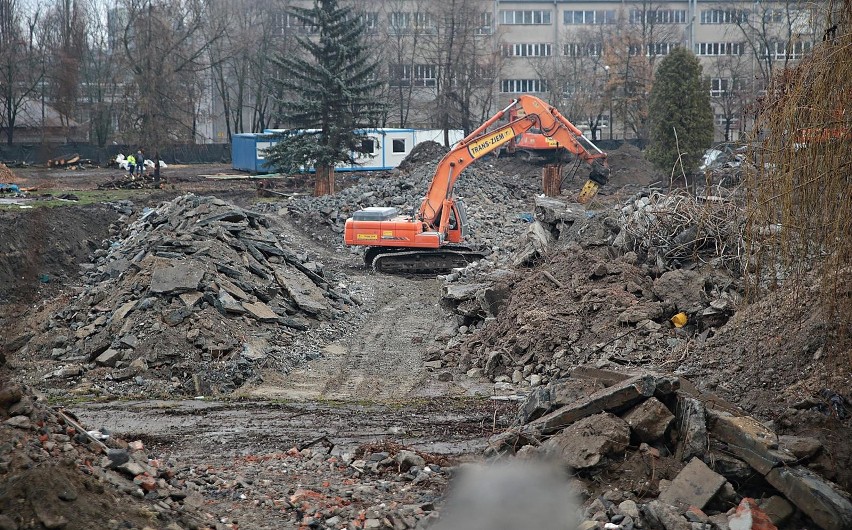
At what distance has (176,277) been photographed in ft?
52.2

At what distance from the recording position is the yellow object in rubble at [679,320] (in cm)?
1326

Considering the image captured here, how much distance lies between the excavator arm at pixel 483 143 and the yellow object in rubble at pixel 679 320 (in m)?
10.6

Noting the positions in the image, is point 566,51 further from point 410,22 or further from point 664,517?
point 664,517

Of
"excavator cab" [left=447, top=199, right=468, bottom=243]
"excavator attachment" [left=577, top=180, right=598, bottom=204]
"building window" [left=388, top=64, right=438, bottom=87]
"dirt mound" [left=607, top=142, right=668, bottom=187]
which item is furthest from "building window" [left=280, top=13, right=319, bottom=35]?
"excavator cab" [left=447, top=199, right=468, bottom=243]

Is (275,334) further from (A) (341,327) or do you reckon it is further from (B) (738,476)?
(B) (738,476)

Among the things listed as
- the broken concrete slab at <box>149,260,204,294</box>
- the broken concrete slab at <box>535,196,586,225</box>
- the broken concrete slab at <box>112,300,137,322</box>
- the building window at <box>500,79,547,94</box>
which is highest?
the building window at <box>500,79,547,94</box>

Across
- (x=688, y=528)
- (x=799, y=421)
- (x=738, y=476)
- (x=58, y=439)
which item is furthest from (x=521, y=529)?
(x=58, y=439)

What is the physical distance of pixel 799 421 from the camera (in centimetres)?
889

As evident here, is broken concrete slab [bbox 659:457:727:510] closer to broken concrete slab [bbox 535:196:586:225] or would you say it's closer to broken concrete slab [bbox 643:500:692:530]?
broken concrete slab [bbox 643:500:692:530]

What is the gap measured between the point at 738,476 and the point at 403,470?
3.19 meters

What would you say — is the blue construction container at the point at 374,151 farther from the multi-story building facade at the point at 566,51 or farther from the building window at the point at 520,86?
the building window at the point at 520,86

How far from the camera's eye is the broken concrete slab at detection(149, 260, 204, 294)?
15648 mm

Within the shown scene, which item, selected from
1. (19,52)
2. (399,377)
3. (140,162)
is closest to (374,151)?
(140,162)

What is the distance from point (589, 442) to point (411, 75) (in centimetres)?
5505
